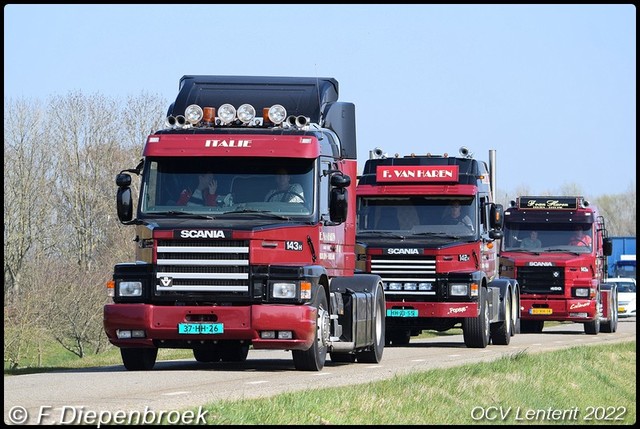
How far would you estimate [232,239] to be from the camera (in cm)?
Result: 1789

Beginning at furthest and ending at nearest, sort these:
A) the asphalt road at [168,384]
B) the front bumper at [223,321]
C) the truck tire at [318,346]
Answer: the truck tire at [318,346] < the front bumper at [223,321] < the asphalt road at [168,384]

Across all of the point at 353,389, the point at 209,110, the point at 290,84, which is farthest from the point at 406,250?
the point at 353,389

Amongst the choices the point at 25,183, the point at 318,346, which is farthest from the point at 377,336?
the point at 25,183

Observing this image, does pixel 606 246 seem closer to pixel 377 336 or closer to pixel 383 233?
pixel 383 233

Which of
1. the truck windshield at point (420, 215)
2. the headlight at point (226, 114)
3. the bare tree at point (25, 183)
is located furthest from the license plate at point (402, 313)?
the bare tree at point (25, 183)

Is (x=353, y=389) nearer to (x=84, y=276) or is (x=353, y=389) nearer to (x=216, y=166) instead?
(x=216, y=166)

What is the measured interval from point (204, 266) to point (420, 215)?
10086 millimetres

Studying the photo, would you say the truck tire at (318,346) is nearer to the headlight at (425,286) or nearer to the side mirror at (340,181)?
the side mirror at (340,181)

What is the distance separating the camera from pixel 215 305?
18.1m

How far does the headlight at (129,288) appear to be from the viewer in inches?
721

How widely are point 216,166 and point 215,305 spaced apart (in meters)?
1.94

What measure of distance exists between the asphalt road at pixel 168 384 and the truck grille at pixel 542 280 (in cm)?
1124

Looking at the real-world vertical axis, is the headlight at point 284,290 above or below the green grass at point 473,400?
above

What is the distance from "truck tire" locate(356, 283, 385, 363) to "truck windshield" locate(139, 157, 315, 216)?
3.92 meters
